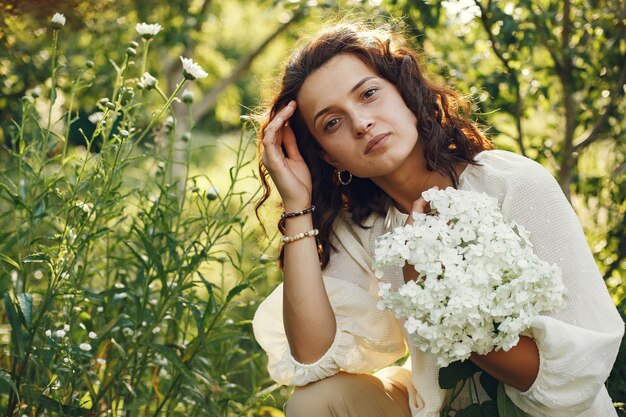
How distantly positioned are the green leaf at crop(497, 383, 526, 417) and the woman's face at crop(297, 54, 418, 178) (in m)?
0.66

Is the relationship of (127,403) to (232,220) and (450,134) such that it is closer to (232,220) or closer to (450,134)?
(232,220)

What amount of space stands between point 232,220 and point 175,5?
3.12 m

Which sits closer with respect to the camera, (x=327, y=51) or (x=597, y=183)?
(x=327, y=51)

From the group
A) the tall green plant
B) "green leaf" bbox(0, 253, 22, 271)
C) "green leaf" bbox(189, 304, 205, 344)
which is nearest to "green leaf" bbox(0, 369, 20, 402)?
the tall green plant

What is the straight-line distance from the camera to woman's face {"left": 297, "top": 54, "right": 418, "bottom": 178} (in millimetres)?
2270

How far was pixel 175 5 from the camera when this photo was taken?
5215 mm

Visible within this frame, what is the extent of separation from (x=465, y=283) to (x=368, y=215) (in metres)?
0.88

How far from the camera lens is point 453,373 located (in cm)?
201

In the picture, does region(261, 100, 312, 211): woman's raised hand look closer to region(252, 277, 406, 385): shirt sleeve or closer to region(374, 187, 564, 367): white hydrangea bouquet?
region(252, 277, 406, 385): shirt sleeve

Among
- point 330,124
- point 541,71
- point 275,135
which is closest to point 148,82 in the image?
point 275,135

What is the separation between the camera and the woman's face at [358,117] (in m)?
2.27

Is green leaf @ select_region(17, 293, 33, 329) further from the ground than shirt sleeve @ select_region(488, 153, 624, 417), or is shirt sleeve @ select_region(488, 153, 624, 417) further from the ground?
green leaf @ select_region(17, 293, 33, 329)

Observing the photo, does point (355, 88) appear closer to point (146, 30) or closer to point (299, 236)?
point (299, 236)

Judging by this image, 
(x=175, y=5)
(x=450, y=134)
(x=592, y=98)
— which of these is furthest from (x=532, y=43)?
(x=175, y=5)
